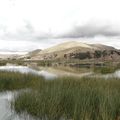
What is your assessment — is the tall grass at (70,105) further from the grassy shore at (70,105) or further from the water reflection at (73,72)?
the water reflection at (73,72)

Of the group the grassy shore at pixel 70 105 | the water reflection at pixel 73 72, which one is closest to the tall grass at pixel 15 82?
the water reflection at pixel 73 72

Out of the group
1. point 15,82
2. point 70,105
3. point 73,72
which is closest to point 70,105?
point 70,105

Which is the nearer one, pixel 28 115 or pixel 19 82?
pixel 28 115

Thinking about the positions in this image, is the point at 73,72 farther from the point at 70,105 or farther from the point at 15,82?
the point at 70,105

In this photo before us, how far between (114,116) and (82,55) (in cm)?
13995

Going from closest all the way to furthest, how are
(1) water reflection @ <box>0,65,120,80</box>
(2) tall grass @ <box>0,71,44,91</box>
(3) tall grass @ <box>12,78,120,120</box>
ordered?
(3) tall grass @ <box>12,78,120,120</box>, (2) tall grass @ <box>0,71,44,91</box>, (1) water reflection @ <box>0,65,120,80</box>

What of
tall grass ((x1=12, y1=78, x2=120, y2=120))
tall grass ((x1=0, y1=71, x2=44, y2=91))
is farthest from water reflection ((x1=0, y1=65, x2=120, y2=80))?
tall grass ((x1=12, y1=78, x2=120, y2=120))

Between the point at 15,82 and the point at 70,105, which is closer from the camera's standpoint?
the point at 70,105

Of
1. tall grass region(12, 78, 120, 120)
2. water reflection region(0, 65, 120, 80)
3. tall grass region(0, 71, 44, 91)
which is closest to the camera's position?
tall grass region(12, 78, 120, 120)

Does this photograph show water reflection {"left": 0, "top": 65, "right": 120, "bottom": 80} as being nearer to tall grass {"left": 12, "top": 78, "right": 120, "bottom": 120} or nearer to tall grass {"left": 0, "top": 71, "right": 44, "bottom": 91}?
tall grass {"left": 0, "top": 71, "right": 44, "bottom": 91}

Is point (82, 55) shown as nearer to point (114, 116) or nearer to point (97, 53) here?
point (97, 53)

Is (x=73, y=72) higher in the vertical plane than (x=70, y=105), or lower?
lower

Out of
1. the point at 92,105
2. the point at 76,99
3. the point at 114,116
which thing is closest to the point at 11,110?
the point at 76,99

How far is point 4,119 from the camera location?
827 cm
